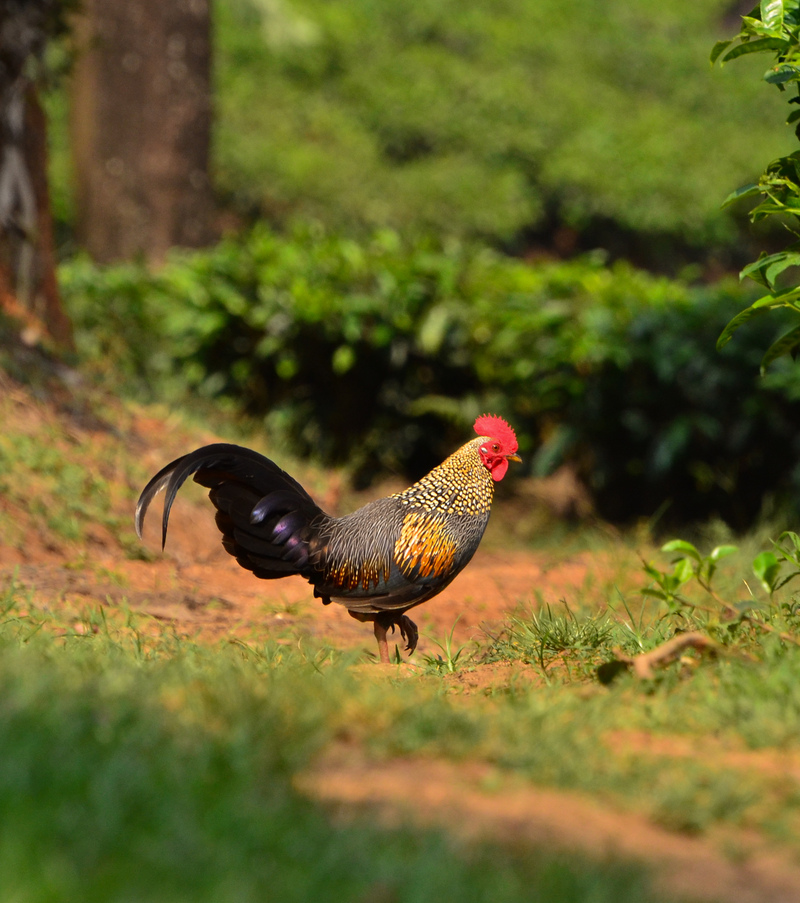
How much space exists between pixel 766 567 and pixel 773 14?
163 cm

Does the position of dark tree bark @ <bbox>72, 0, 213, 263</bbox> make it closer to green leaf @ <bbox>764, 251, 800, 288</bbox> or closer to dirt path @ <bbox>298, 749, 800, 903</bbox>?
green leaf @ <bbox>764, 251, 800, 288</bbox>

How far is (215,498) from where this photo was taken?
3799mm

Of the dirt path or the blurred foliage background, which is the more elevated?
the dirt path

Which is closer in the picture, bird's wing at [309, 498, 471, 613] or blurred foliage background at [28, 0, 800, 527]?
bird's wing at [309, 498, 471, 613]

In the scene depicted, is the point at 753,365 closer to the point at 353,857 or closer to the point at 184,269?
the point at 184,269

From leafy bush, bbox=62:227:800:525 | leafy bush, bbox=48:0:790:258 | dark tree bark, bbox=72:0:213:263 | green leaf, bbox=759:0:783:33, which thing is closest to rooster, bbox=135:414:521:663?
green leaf, bbox=759:0:783:33

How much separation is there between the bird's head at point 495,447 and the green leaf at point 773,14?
1.50 m

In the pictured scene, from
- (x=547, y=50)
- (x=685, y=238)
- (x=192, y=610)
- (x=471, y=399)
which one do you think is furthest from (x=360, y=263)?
(x=547, y=50)

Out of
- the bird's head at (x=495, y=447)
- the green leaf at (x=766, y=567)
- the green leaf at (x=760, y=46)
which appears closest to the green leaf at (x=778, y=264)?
the green leaf at (x=760, y=46)

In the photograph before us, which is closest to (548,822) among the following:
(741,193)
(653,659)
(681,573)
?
(653,659)

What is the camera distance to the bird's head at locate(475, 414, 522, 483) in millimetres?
3814

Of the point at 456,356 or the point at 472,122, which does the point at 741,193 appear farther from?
the point at 472,122

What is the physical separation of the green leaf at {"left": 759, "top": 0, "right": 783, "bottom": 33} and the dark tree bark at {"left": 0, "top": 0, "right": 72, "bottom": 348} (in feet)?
15.6

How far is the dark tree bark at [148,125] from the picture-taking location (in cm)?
1004
